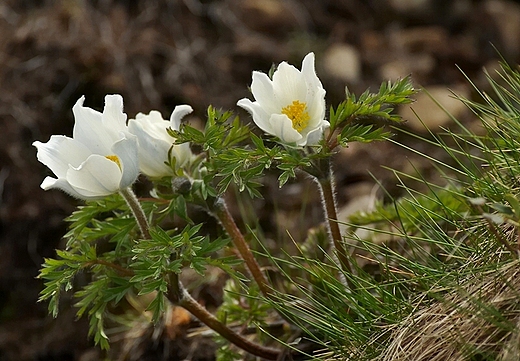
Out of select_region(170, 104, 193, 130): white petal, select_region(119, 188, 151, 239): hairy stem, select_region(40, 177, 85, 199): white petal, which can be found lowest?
select_region(119, 188, 151, 239): hairy stem

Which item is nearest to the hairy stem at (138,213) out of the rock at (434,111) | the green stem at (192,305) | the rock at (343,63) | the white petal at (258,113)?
the green stem at (192,305)

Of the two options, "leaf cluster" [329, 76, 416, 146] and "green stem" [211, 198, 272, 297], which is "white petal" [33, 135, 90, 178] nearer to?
"green stem" [211, 198, 272, 297]

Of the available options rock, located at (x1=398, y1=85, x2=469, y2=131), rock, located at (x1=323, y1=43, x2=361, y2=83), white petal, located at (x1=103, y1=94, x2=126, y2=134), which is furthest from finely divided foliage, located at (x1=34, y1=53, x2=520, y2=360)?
rock, located at (x1=323, y1=43, x2=361, y2=83)

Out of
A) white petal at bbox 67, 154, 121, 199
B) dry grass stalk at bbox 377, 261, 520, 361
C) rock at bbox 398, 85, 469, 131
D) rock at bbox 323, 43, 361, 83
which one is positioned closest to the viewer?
dry grass stalk at bbox 377, 261, 520, 361

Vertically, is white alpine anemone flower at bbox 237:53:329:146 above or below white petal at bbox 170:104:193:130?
above

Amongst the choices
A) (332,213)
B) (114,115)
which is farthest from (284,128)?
(114,115)

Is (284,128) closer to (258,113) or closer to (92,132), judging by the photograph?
(258,113)

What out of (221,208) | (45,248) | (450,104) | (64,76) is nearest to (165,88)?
(64,76)
